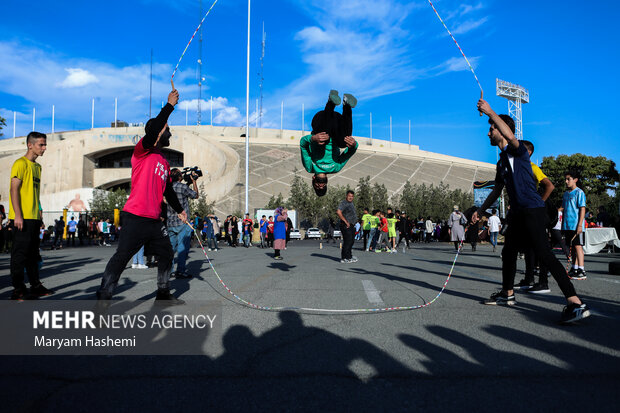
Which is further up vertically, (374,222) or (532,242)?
(374,222)

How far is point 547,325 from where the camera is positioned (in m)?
4.23

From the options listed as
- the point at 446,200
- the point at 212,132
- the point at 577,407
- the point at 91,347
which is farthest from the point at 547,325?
the point at 212,132

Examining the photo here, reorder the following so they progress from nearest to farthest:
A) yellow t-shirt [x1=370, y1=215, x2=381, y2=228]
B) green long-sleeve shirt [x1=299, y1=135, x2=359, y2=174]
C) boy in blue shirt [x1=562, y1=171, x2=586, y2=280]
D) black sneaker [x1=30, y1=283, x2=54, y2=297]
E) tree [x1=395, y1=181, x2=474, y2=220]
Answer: black sneaker [x1=30, y1=283, x2=54, y2=297] → green long-sleeve shirt [x1=299, y1=135, x2=359, y2=174] → boy in blue shirt [x1=562, y1=171, x2=586, y2=280] → yellow t-shirt [x1=370, y1=215, x2=381, y2=228] → tree [x1=395, y1=181, x2=474, y2=220]

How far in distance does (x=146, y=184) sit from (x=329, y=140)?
2954mm

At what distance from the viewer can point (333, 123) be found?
6.52m

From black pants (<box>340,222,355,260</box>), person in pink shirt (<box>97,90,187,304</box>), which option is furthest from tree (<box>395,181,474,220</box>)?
person in pink shirt (<box>97,90,187,304</box>)

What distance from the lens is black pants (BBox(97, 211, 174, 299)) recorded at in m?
4.38

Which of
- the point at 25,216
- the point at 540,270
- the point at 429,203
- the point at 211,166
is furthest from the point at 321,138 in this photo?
the point at 211,166

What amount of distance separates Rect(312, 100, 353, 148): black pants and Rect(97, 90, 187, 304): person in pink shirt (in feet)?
7.44

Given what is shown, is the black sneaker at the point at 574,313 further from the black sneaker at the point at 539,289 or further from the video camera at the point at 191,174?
the video camera at the point at 191,174

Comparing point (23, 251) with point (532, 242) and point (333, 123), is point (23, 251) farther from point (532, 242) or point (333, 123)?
point (532, 242)

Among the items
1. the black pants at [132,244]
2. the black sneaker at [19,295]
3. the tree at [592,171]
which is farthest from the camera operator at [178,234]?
the tree at [592,171]

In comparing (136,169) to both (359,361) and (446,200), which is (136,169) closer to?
(359,361)

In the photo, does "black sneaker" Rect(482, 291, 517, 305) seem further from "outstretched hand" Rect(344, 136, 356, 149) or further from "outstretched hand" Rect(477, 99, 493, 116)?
"outstretched hand" Rect(344, 136, 356, 149)
